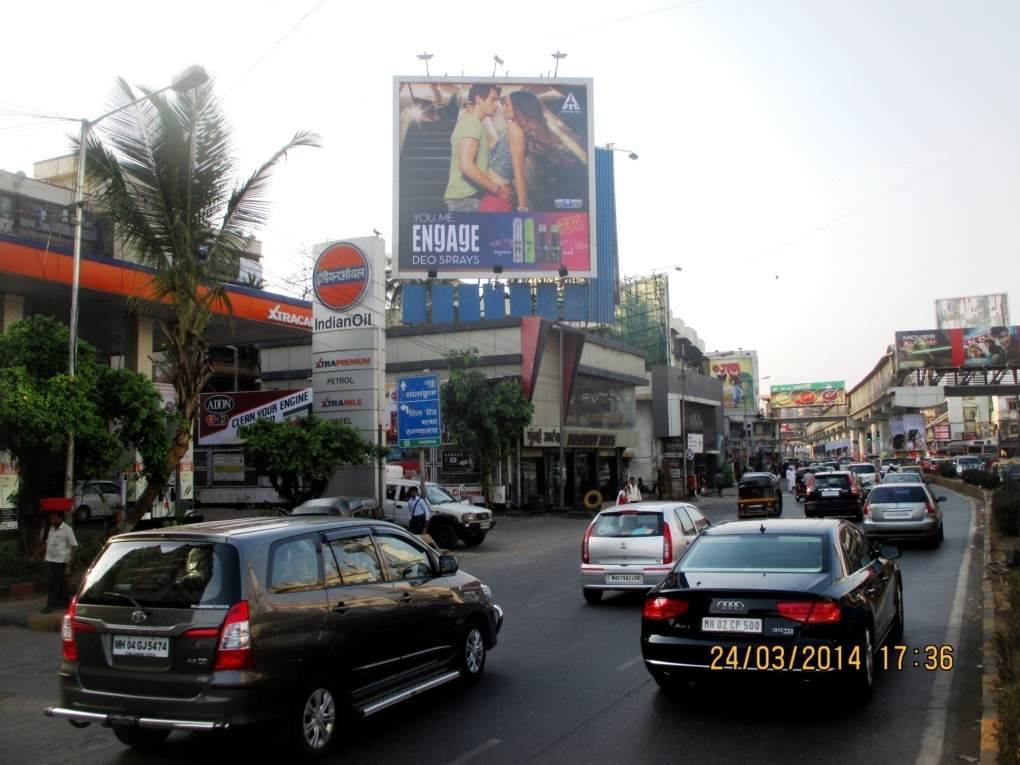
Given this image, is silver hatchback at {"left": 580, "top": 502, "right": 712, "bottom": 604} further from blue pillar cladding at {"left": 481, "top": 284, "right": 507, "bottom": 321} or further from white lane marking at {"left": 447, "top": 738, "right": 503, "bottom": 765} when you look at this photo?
blue pillar cladding at {"left": 481, "top": 284, "right": 507, "bottom": 321}

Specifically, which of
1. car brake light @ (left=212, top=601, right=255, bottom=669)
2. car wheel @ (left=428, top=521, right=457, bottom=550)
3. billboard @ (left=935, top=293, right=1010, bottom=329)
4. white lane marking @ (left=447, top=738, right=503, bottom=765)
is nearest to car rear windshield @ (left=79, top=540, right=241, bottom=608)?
car brake light @ (left=212, top=601, right=255, bottom=669)

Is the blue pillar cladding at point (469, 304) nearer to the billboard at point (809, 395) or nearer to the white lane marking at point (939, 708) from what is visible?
the white lane marking at point (939, 708)

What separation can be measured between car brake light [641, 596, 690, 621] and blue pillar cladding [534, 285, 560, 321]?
36270 millimetres

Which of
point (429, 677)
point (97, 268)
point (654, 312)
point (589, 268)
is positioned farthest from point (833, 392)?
point (429, 677)

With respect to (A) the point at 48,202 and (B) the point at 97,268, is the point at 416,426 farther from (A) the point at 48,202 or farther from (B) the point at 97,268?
(A) the point at 48,202

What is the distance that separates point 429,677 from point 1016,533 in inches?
661

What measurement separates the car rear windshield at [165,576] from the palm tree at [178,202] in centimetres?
815

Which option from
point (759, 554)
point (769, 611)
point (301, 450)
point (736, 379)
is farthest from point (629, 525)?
point (736, 379)

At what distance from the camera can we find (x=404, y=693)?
6711 millimetres

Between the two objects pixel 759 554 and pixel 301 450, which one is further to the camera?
pixel 301 450

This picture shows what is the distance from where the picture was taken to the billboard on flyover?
109 metres

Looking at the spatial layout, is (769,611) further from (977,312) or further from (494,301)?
(977,312)

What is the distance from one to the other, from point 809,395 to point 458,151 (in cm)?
8446

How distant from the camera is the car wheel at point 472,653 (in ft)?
25.5
